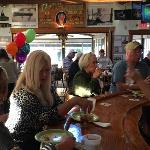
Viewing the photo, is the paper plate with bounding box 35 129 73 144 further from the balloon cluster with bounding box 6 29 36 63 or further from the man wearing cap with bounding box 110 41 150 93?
the balloon cluster with bounding box 6 29 36 63

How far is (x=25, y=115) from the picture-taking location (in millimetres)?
2215

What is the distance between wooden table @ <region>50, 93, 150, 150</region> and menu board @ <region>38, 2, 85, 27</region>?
7.04m

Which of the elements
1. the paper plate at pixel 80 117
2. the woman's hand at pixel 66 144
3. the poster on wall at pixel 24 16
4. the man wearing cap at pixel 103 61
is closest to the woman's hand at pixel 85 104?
the paper plate at pixel 80 117

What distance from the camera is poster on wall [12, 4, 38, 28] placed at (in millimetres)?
10398

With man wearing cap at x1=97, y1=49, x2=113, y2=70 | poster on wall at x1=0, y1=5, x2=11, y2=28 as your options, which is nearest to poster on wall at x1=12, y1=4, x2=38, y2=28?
poster on wall at x1=0, y1=5, x2=11, y2=28

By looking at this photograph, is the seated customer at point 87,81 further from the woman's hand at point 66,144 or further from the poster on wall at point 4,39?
the poster on wall at point 4,39

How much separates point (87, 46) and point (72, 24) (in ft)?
15.9

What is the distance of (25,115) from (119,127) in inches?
30.4

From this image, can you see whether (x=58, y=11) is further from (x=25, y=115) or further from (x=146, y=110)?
(x=25, y=115)

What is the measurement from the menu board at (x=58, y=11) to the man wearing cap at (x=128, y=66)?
20.6 ft

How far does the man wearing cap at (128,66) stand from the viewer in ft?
13.5

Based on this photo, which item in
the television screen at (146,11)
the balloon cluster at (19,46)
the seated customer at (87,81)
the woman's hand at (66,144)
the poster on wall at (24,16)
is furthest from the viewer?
the poster on wall at (24,16)

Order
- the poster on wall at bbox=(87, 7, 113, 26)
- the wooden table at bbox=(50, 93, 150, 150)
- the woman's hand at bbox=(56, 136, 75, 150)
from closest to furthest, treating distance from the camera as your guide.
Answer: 1. the woman's hand at bbox=(56, 136, 75, 150)
2. the wooden table at bbox=(50, 93, 150, 150)
3. the poster on wall at bbox=(87, 7, 113, 26)

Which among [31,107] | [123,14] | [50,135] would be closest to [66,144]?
[50,135]
